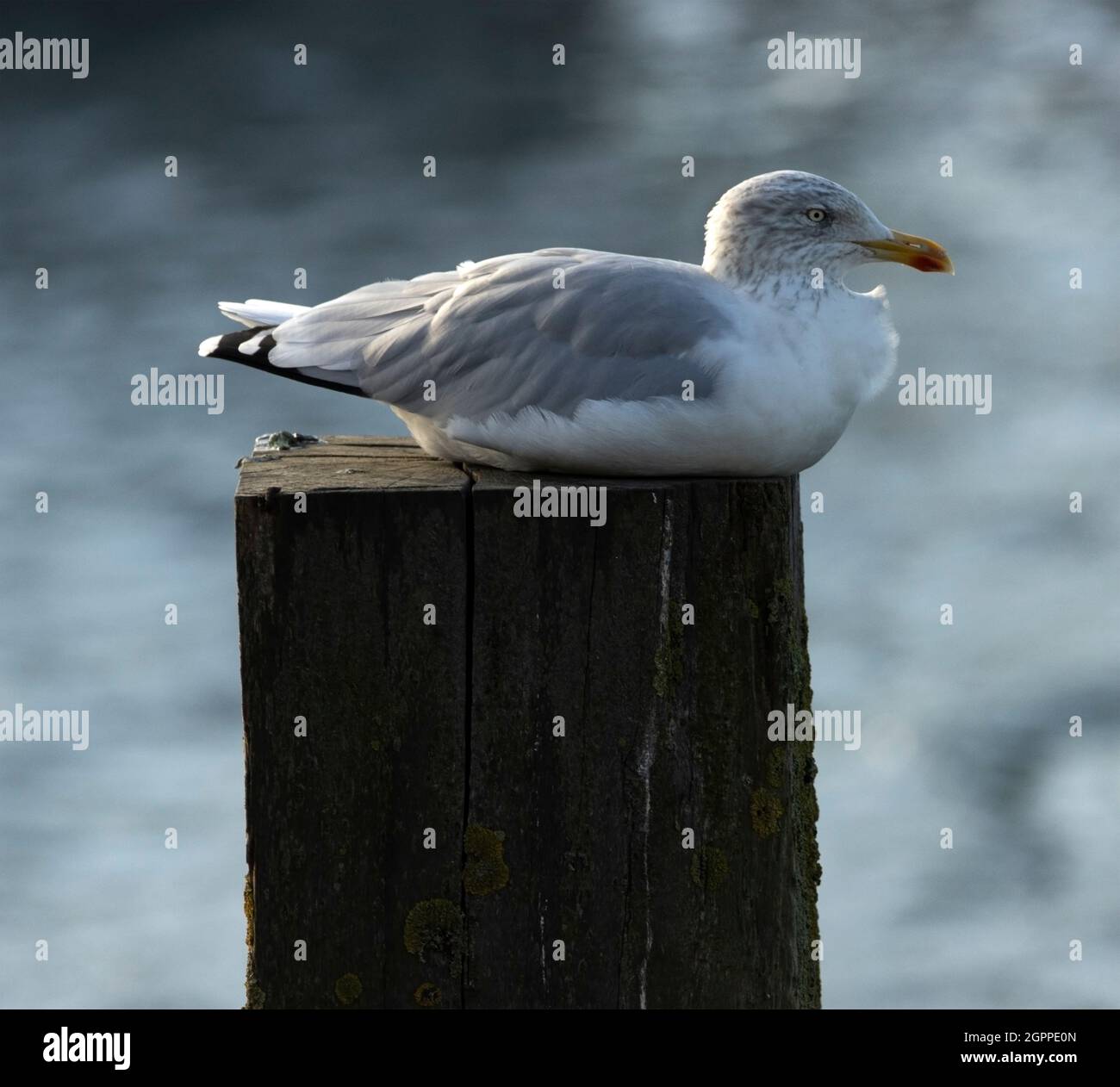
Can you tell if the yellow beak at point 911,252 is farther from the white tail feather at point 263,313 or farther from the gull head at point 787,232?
the white tail feather at point 263,313

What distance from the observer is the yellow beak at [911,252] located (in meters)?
4.32

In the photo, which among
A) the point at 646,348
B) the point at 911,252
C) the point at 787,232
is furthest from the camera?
the point at 911,252

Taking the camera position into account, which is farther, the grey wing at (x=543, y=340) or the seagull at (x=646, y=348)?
the grey wing at (x=543, y=340)

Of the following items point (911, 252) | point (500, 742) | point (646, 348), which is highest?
point (911, 252)

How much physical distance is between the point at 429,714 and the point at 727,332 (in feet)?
4.17

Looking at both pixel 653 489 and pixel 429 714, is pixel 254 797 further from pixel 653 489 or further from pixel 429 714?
pixel 653 489

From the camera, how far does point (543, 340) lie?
4.04 m

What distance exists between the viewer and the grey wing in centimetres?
395

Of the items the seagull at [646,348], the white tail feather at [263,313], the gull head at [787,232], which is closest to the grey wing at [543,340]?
the seagull at [646,348]

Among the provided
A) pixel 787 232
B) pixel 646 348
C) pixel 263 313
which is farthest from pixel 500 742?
pixel 263 313

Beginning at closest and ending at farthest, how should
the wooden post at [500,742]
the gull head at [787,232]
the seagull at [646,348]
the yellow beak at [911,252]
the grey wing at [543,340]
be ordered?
the wooden post at [500,742] < the seagull at [646,348] < the grey wing at [543,340] < the gull head at [787,232] < the yellow beak at [911,252]

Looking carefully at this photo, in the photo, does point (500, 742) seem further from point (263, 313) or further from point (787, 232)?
point (263, 313)

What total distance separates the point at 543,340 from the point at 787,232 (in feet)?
2.34
